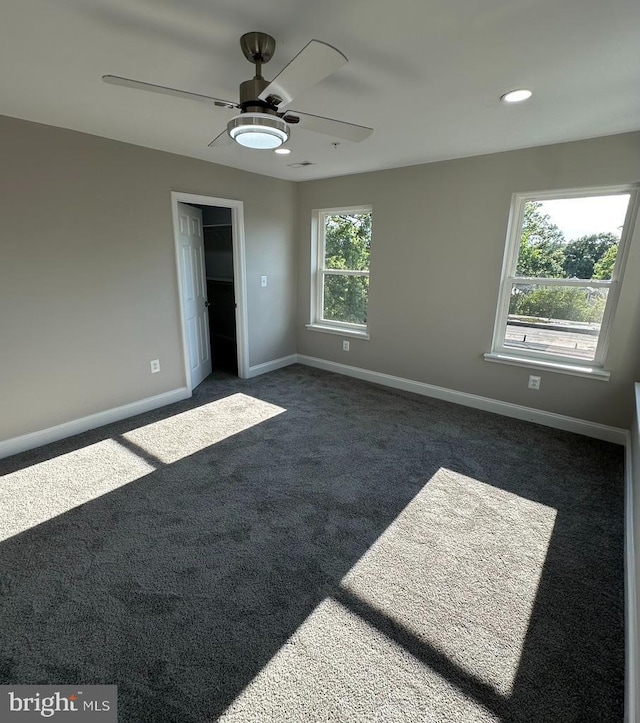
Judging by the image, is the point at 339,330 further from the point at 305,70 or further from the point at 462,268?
the point at 305,70

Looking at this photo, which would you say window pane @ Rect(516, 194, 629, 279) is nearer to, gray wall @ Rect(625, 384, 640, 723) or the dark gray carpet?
gray wall @ Rect(625, 384, 640, 723)

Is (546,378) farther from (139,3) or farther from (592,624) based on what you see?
(139,3)

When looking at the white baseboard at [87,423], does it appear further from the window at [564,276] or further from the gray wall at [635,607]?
the gray wall at [635,607]

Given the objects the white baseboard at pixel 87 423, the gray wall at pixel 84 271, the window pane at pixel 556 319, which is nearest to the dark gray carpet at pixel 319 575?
the white baseboard at pixel 87 423

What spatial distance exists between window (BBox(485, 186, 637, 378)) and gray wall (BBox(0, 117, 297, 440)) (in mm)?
2956

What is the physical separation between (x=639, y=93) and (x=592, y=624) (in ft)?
8.97

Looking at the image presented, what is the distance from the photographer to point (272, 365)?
4969 mm

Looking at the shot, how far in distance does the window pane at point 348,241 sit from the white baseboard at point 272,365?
53.3 inches

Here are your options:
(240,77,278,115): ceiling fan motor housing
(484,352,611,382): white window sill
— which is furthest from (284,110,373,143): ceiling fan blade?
(484,352,611,382): white window sill

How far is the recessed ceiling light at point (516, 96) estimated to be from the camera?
80.8 inches

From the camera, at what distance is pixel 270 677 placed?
4.58 feet

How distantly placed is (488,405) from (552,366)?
69 centimetres

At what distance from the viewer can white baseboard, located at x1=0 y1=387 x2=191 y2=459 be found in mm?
2871

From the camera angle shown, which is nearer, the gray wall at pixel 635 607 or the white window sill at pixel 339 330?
the gray wall at pixel 635 607
